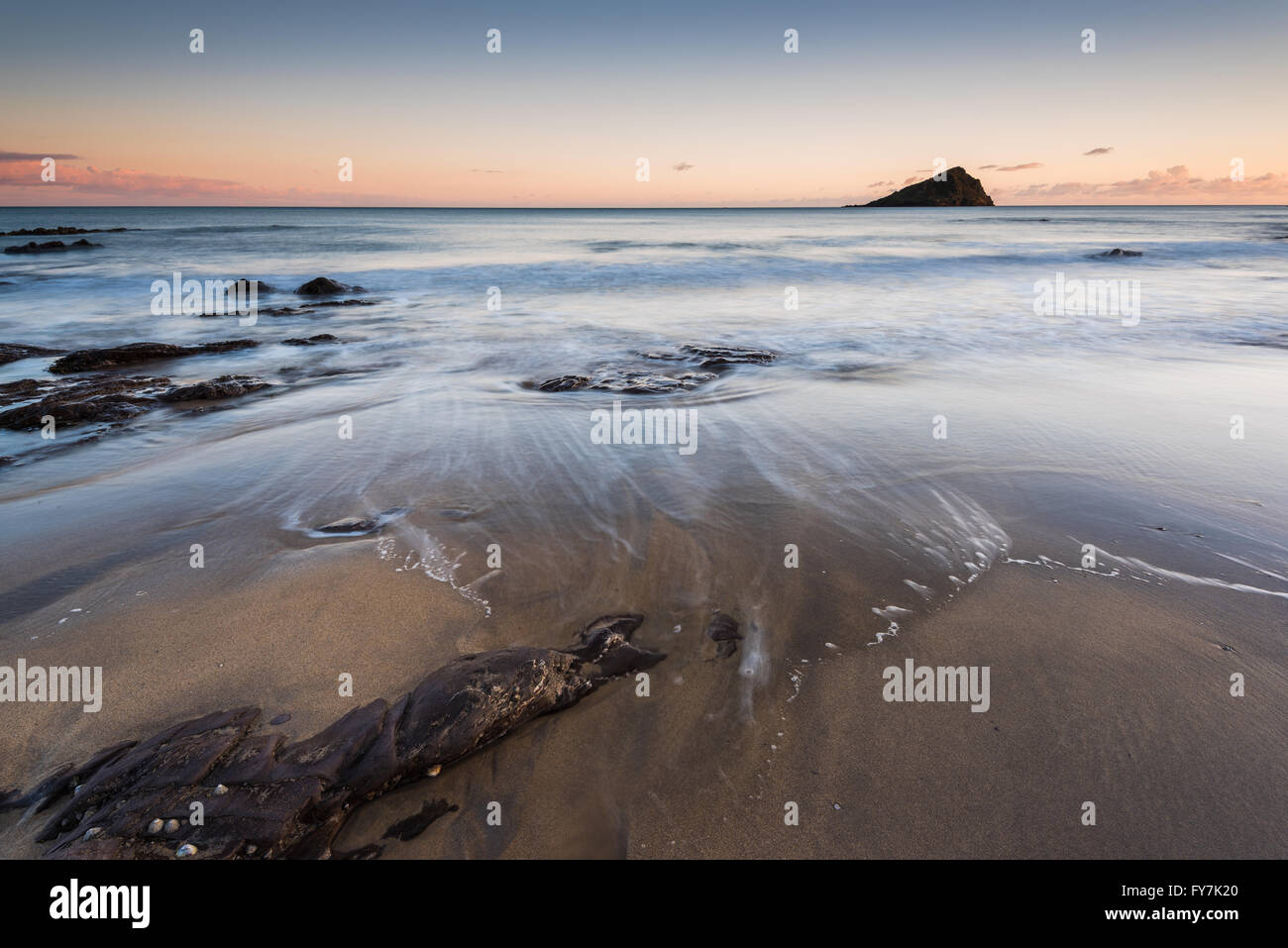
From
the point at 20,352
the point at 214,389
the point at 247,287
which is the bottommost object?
the point at 214,389

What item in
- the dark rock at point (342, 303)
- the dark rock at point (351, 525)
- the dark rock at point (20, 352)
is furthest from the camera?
the dark rock at point (342, 303)

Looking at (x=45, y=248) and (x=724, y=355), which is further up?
(x=45, y=248)

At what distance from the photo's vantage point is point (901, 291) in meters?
22.9

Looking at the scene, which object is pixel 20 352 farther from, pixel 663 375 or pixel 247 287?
pixel 663 375

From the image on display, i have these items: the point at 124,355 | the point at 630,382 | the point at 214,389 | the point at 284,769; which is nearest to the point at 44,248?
the point at 124,355

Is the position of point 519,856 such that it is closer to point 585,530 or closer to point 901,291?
point 585,530

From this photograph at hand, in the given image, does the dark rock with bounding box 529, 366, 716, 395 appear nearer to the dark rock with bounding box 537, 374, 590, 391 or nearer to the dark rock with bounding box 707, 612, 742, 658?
the dark rock with bounding box 537, 374, 590, 391

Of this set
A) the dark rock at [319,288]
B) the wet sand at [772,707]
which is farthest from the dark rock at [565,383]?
the dark rock at [319,288]

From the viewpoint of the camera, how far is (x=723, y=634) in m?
3.89

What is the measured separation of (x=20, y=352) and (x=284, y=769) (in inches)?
578

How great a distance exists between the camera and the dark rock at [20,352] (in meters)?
11.8

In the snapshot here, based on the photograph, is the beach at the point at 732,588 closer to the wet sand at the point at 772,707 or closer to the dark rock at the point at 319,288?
the wet sand at the point at 772,707

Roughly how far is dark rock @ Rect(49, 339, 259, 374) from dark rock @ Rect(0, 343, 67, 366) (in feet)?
3.82

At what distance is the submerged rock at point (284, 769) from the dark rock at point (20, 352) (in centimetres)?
1331
